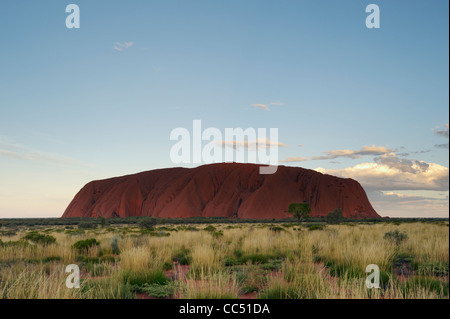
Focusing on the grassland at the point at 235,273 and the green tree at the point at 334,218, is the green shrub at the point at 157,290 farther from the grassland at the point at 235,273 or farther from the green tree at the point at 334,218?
the green tree at the point at 334,218

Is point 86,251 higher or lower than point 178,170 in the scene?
lower

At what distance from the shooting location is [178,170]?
11994cm

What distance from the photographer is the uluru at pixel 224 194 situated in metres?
96.8

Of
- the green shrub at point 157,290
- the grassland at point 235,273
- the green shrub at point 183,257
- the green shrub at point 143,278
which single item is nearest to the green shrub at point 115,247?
the grassland at point 235,273

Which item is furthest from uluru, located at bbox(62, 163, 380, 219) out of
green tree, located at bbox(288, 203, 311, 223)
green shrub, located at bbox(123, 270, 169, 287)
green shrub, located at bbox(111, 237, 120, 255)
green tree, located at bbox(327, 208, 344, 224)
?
green shrub, located at bbox(123, 270, 169, 287)

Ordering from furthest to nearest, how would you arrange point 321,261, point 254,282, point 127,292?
point 321,261, point 254,282, point 127,292

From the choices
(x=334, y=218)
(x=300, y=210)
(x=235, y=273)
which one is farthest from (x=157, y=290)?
(x=300, y=210)

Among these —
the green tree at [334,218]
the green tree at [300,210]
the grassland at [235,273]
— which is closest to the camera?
the grassland at [235,273]

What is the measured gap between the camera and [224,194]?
339 feet

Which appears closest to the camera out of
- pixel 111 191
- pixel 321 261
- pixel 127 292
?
pixel 127 292
